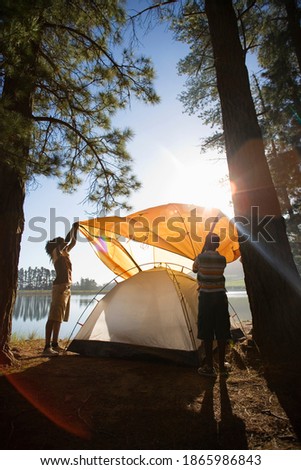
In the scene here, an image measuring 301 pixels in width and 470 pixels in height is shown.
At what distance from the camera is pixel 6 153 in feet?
10.2

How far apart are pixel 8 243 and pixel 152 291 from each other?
247 centimetres

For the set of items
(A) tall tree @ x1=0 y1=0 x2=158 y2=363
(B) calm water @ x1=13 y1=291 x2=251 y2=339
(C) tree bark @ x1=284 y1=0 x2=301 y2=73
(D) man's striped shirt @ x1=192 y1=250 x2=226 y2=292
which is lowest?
(B) calm water @ x1=13 y1=291 x2=251 y2=339

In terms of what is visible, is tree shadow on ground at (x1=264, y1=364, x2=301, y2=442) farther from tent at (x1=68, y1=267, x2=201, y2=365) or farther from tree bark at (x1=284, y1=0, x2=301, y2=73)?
tree bark at (x1=284, y1=0, x2=301, y2=73)

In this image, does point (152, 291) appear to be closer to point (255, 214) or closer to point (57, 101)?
point (255, 214)

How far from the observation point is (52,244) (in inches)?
208

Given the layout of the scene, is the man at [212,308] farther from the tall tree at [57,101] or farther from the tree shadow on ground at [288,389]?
the tall tree at [57,101]

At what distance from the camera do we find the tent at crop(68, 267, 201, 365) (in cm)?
402

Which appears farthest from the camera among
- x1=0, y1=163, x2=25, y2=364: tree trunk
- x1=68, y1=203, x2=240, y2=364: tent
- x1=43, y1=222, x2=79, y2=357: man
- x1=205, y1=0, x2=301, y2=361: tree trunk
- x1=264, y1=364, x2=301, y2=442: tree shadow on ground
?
x1=43, y1=222, x2=79, y2=357: man

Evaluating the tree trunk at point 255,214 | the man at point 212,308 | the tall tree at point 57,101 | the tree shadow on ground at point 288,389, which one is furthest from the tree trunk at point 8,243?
the tree shadow on ground at point 288,389

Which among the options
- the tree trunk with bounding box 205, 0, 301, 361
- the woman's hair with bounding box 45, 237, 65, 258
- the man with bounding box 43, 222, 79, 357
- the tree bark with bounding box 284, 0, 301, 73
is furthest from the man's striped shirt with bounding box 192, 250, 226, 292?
the tree bark with bounding box 284, 0, 301, 73

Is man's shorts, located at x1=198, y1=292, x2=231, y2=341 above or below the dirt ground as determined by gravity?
above

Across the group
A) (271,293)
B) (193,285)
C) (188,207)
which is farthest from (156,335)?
(188,207)

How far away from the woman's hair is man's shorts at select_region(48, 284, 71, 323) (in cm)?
72

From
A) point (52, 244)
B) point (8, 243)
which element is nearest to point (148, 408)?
point (8, 243)
